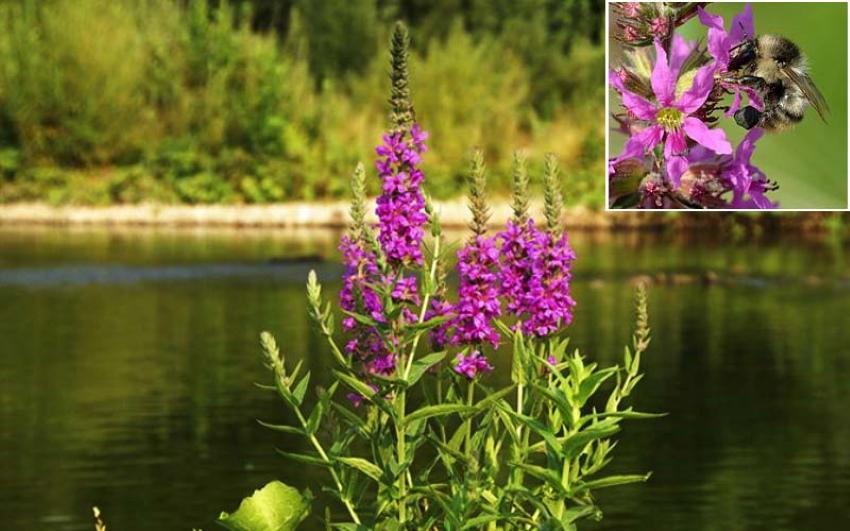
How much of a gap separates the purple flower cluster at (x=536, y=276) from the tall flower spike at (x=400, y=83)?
43 centimetres

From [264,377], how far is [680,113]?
8.99 metres

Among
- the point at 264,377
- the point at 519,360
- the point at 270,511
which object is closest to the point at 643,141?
the point at 519,360

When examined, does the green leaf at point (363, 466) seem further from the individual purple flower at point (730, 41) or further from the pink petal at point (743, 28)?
the pink petal at point (743, 28)

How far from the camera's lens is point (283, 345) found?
14648 mm

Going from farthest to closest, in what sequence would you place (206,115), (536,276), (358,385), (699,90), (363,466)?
(206,115), (536,276), (363,466), (358,385), (699,90)

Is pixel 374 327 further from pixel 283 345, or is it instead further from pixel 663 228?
pixel 663 228

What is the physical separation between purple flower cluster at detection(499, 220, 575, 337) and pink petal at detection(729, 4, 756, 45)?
974 millimetres

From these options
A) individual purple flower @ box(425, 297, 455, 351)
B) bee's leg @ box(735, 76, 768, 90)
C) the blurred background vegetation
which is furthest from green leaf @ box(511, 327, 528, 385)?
the blurred background vegetation

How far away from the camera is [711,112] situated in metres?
4.77

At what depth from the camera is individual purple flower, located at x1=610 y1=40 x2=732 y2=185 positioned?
467 centimetres

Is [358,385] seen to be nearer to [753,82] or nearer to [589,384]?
[589,384]

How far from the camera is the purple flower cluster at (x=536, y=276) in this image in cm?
Answer: 551

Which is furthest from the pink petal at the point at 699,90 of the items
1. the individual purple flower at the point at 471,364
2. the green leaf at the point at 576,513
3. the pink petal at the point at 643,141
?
the green leaf at the point at 576,513

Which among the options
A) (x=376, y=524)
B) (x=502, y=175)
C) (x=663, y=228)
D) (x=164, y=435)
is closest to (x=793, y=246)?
(x=663, y=228)
